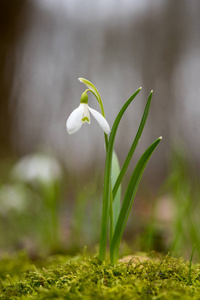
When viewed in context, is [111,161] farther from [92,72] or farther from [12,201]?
[92,72]

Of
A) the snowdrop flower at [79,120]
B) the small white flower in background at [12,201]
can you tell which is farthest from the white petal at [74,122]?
the small white flower in background at [12,201]

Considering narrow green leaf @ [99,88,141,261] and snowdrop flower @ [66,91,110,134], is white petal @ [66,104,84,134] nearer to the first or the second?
snowdrop flower @ [66,91,110,134]

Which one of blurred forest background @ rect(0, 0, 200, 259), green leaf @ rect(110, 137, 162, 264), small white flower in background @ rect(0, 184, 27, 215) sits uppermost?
blurred forest background @ rect(0, 0, 200, 259)

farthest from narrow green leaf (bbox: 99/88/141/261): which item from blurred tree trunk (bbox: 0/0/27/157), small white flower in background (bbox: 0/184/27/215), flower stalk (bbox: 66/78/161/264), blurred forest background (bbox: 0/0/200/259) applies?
blurred tree trunk (bbox: 0/0/27/157)

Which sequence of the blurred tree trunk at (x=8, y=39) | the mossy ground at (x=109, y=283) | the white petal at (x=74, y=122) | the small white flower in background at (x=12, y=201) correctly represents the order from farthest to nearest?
the blurred tree trunk at (x=8, y=39), the small white flower in background at (x=12, y=201), the white petal at (x=74, y=122), the mossy ground at (x=109, y=283)

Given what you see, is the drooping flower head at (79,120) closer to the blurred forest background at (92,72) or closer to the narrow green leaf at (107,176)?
the narrow green leaf at (107,176)

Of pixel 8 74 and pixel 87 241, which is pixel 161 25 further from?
pixel 87 241

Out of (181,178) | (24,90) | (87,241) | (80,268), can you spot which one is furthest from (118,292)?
(24,90)

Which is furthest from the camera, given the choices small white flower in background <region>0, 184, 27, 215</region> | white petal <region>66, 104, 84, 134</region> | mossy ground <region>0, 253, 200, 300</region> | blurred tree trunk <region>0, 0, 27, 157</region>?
blurred tree trunk <region>0, 0, 27, 157</region>
